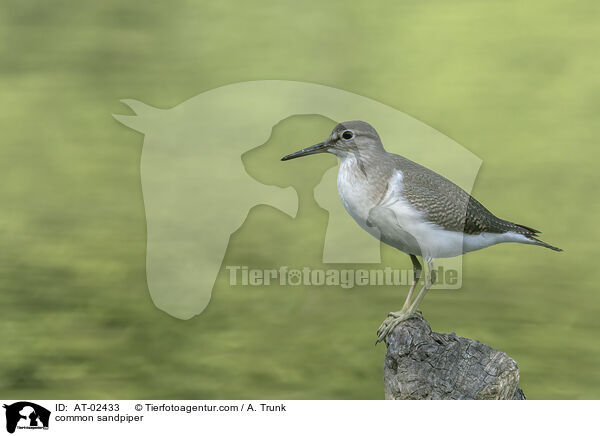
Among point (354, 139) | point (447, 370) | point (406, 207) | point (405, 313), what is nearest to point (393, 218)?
point (406, 207)

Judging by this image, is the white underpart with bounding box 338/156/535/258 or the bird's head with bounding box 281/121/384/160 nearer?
the white underpart with bounding box 338/156/535/258

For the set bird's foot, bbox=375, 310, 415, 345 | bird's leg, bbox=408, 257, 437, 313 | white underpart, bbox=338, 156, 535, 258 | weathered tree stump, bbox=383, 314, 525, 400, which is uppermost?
white underpart, bbox=338, 156, 535, 258

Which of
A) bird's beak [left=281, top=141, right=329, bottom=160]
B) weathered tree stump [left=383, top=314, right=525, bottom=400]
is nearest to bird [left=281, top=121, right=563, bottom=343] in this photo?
bird's beak [left=281, top=141, right=329, bottom=160]

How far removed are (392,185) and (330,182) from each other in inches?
22.5

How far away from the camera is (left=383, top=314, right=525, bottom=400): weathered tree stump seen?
3982mm

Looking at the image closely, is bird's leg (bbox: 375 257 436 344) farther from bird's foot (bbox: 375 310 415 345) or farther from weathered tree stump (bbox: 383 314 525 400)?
weathered tree stump (bbox: 383 314 525 400)

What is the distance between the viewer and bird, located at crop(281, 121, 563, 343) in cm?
407

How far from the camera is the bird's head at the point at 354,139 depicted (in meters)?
4.16

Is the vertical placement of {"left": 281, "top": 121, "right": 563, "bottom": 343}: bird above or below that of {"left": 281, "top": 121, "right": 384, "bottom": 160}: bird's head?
below

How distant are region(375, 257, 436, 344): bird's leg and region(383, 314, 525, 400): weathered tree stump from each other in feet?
0.46

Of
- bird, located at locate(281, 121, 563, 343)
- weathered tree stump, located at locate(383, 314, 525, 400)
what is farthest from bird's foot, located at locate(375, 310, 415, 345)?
weathered tree stump, located at locate(383, 314, 525, 400)

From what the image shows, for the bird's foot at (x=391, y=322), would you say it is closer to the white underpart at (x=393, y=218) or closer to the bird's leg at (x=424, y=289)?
the bird's leg at (x=424, y=289)
